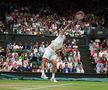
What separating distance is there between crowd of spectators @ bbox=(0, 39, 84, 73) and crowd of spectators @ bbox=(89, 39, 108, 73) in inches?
36.6

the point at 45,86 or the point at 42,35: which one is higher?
the point at 42,35

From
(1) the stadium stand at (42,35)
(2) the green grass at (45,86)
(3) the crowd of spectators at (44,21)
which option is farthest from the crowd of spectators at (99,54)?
(2) the green grass at (45,86)

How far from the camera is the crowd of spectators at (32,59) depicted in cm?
2238

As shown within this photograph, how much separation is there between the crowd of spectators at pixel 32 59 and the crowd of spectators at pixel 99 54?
0.93 metres

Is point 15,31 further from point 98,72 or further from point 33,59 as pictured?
point 98,72

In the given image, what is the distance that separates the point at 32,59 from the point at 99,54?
152 inches

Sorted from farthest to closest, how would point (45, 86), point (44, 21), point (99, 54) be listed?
point (44, 21)
point (99, 54)
point (45, 86)

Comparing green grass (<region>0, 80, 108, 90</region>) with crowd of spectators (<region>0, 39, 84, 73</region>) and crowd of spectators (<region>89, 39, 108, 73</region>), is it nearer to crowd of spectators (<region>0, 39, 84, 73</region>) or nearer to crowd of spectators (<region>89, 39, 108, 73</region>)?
crowd of spectators (<region>0, 39, 84, 73</region>)

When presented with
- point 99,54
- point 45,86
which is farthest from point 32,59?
point 45,86

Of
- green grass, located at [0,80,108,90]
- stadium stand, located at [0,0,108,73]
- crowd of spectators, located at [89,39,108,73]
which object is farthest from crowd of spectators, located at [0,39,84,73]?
green grass, located at [0,80,108,90]

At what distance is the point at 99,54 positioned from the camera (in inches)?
978

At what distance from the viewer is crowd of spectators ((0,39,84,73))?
22.4 metres

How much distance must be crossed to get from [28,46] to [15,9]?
5.86 m

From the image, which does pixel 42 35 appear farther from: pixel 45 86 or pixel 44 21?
pixel 45 86
